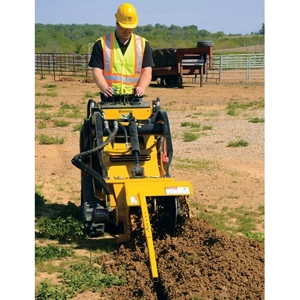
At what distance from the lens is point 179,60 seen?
32.8 metres

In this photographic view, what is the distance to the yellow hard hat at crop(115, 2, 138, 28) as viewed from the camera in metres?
7.77

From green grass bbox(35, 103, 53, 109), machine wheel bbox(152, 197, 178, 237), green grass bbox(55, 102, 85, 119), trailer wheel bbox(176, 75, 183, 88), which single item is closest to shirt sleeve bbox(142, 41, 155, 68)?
machine wheel bbox(152, 197, 178, 237)

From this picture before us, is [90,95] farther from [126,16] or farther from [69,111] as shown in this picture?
[126,16]

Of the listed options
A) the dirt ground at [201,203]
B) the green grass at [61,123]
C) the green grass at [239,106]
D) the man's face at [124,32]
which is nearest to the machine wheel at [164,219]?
the dirt ground at [201,203]

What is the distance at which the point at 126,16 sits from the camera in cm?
781

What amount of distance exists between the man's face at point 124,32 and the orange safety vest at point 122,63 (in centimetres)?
14

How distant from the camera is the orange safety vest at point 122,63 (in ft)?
26.9

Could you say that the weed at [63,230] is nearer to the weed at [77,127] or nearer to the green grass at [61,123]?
the weed at [77,127]

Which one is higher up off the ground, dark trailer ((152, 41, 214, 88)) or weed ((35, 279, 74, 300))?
dark trailer ((152, 41, 214, 88))

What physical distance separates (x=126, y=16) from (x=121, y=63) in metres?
0.68

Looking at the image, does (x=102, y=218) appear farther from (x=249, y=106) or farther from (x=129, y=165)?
(x=249, y=106)

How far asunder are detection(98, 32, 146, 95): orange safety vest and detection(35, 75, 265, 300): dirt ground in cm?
192

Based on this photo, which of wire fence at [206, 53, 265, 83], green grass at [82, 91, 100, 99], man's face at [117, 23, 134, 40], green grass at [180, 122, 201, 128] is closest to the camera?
man's face at [117, 23, 134, 40]

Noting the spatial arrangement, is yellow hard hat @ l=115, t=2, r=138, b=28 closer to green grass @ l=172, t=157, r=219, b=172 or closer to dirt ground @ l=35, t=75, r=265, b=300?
dirt ground @ l=35, t=75, r=265, b=300
